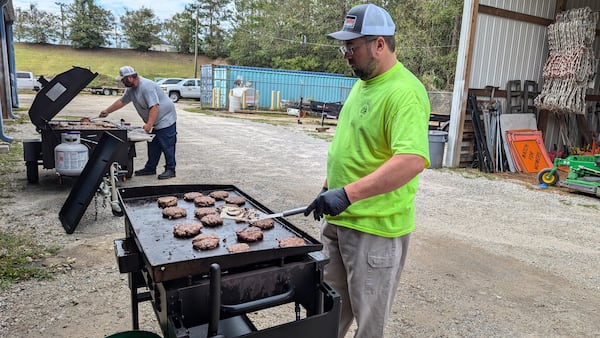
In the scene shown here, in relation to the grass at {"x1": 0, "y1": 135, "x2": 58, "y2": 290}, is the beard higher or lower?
higher

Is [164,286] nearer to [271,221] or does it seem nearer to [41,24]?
[271,221]

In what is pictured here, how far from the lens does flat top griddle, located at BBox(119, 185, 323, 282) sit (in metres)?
1.55

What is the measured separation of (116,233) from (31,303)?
4.72 feet

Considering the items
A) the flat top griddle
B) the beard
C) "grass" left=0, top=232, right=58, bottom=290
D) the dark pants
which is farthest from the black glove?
the dark pants

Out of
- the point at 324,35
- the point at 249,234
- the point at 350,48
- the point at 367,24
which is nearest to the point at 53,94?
the point at 249,234

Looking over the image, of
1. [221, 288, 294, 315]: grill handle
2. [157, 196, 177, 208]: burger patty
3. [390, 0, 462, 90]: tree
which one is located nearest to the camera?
[221, 288, 294, 315]: grill handle

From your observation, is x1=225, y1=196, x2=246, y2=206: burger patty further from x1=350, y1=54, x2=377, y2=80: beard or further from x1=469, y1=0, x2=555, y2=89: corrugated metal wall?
x1=469, y1=0, x2=555, y2=89: corrugated metal wall

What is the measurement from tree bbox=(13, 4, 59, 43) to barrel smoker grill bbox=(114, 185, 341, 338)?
195 ft

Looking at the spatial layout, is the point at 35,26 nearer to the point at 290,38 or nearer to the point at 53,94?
the point at 290,38

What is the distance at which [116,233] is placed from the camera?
4527 millimetres

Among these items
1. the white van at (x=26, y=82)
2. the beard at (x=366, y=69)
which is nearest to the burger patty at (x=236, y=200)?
the beard at (x=366, y=69)

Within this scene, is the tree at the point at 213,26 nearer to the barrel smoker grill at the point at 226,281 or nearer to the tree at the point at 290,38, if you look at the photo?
the tree at the point at 290,38

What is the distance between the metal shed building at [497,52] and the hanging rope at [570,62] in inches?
19.4

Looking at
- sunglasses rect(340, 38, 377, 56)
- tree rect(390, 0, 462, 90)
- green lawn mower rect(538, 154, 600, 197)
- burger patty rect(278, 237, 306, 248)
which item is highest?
tree rect(390, 0, 462, 90)
